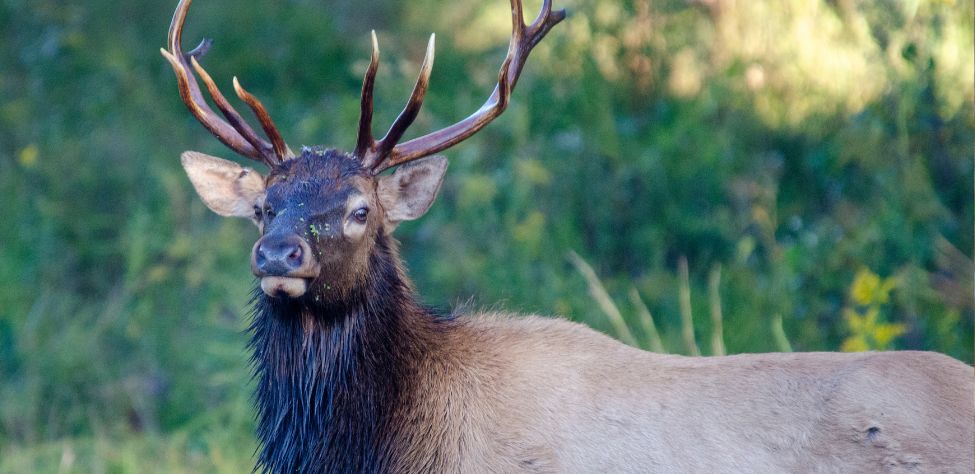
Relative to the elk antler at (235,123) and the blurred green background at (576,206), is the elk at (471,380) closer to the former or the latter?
the elk antler at (235,123)

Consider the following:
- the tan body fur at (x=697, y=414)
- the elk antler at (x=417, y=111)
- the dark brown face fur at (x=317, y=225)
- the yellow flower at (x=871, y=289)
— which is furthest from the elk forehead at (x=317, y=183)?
the yellow flower at (x=871, y=289)

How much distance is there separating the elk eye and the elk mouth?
396 mm

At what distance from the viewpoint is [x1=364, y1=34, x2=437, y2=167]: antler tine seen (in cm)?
462

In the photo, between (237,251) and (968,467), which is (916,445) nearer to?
(968,467)

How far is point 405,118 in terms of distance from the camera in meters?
4.62

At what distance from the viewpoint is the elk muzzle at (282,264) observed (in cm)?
416

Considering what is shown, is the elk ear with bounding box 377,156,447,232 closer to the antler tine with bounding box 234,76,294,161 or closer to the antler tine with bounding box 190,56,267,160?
the antler tine with bounding box 234,76,294,161

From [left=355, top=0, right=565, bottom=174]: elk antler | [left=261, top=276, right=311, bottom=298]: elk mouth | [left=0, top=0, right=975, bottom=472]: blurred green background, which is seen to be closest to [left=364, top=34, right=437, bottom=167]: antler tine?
[left=355, top=0, right=565, bottom=174]: elk antler

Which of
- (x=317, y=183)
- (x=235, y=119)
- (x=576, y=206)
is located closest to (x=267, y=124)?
(x=235, y=119)

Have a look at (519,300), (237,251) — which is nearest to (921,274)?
(519,300)

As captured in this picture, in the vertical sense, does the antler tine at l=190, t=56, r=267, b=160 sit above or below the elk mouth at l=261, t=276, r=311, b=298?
above

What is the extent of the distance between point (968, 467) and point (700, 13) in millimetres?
6225

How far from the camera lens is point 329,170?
Result: 457cm

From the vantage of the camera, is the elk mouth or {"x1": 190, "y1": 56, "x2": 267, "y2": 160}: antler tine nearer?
the elk mouth
